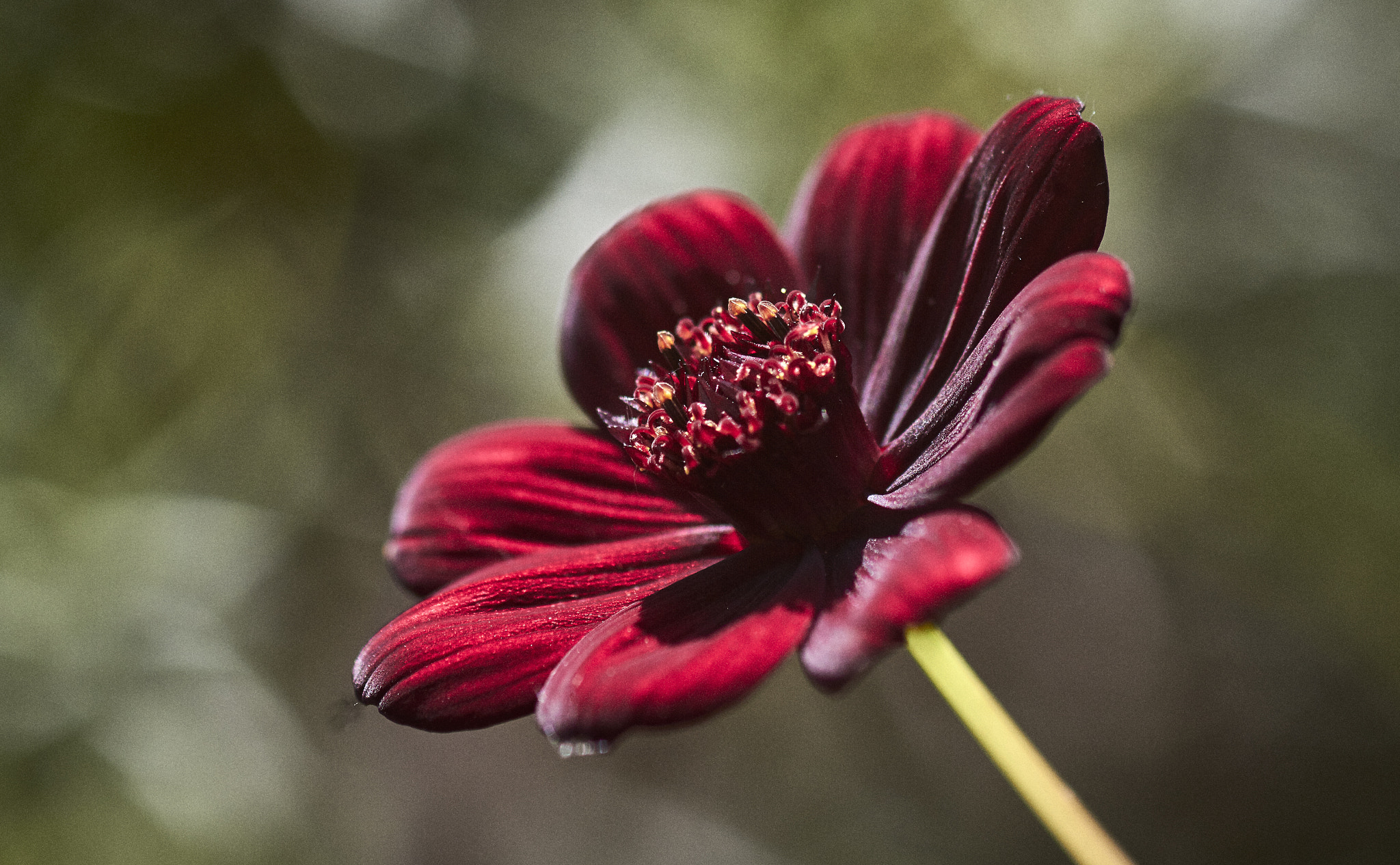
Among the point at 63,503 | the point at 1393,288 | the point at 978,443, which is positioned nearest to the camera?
the point at 978,443

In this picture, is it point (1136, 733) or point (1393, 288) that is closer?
point (1393, 288)

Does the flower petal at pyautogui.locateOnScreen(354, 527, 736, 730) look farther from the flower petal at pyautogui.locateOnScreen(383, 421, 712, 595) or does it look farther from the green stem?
the green stem

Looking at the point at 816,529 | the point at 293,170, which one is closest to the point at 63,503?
the point at 293,170

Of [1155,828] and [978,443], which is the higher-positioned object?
[978,443]

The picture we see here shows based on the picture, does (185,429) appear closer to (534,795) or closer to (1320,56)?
(534,795)

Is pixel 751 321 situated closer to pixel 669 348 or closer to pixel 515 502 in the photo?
pixel 669 348

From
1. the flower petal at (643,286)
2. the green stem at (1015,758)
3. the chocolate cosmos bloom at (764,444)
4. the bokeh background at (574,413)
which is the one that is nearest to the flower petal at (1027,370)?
the chocolate cosmos bloom at (764,444)

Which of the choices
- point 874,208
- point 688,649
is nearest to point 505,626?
point 688,649

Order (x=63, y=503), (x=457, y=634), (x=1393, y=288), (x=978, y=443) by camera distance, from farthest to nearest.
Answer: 1. (x=63, y=503)
2. (x=1393, y=288)
3. (x=457, y=634)
4. (x=978, y=443)
